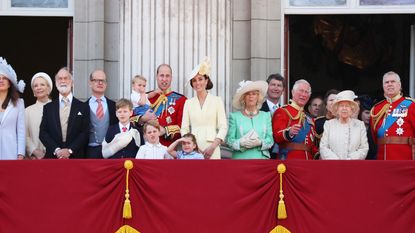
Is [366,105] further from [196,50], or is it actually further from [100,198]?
[100,198]

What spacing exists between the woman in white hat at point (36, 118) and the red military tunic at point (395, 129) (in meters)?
3.77

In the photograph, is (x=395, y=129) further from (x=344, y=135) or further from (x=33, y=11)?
(x=33, y=11)

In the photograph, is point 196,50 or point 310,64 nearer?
point 196,50

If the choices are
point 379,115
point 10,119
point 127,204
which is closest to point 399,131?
point 379,115

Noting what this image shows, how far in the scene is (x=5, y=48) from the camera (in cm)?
2127

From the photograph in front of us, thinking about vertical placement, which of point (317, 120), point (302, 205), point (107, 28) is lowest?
point (302, 205)

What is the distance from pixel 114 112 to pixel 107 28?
1.94m

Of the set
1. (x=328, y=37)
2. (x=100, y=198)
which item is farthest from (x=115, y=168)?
(x=328, y=37)

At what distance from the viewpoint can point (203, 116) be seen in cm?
1283

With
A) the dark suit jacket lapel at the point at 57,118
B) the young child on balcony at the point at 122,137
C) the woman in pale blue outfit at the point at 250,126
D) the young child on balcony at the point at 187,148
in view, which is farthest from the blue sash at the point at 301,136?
the dark suit jacket lapel at the point at 57,118

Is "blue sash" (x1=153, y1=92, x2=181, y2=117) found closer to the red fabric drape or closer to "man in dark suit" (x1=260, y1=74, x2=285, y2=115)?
"man in dark suit" (x1=260, y1=74, x2=285, y2=115)

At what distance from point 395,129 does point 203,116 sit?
7.07 ft

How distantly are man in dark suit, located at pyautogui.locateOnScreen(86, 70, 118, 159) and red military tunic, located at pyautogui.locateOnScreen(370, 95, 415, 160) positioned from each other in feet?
9.78

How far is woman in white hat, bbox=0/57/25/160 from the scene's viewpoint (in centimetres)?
1238
